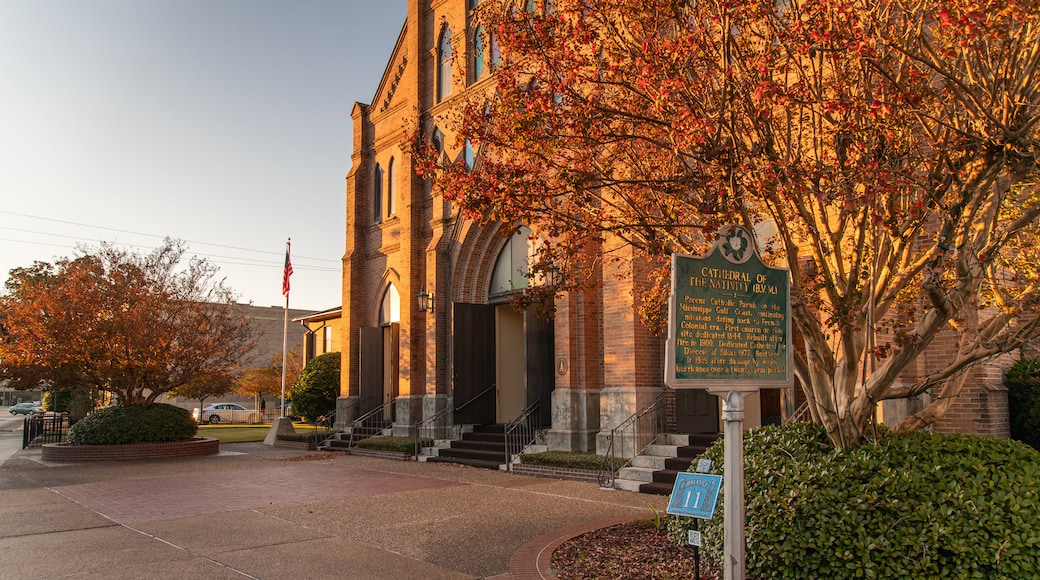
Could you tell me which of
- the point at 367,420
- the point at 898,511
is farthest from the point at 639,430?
the point at 367,420

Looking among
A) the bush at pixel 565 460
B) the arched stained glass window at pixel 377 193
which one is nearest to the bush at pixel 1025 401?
the bush at pixel 565 460

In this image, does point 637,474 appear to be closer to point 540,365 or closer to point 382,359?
point 540,365

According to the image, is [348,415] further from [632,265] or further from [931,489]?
[931,489]

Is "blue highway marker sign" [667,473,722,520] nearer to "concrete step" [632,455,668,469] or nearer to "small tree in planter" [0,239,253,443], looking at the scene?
"concrete step" [632,455,668,469]

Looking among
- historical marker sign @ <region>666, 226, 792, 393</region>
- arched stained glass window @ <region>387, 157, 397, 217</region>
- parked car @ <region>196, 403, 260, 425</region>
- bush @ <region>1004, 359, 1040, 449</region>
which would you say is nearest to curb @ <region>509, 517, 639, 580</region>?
historical marker sign @ <region>666, 226, 792, 393</region>

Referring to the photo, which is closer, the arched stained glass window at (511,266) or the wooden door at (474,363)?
the wooden door at (474,363)

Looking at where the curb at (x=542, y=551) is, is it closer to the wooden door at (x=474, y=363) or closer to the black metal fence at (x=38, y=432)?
the wooden door at (x=474, y=363)

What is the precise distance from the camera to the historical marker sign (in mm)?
5109

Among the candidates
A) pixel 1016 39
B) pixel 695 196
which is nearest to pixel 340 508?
pixel 695 196

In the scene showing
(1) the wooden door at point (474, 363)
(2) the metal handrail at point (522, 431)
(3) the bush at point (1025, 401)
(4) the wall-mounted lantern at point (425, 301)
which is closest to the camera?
(3) the bush at point (1025, 401)

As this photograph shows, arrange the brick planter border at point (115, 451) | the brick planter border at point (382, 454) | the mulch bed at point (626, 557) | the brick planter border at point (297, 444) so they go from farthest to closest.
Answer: the brick planter border at point (297, 444) → the brick planter border at point (115, 451) → the brick planter border at point (382, 454) → the mulch bed at point (626, 557)

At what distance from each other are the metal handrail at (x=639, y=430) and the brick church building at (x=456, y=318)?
18 centimetres

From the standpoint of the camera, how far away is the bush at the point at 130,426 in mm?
20031

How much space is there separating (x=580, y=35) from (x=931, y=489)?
17.5 ft
